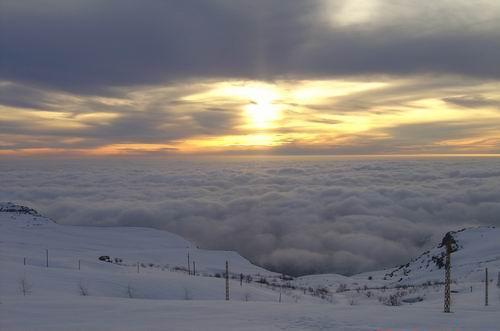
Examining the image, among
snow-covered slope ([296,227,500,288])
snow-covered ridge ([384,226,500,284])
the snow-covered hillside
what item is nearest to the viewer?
the snow-covered hillside

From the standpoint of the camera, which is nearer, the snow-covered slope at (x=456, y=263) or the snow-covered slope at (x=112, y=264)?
the snow-covered slope at (x=112, y=264)

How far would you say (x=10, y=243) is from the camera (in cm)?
8075

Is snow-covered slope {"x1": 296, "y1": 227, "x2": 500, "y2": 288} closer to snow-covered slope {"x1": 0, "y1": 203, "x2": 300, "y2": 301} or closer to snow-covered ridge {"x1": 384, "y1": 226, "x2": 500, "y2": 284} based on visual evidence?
snow-covered ridge {"x1": 384, "y1": 226, "x2": 500, "y2": 284}

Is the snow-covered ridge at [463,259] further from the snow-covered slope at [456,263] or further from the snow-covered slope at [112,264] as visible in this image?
the snow-covered slope at [112,264]

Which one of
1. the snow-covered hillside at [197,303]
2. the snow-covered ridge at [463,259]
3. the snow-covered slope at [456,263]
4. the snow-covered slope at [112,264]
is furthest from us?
the snow-covered slope at [456,263]

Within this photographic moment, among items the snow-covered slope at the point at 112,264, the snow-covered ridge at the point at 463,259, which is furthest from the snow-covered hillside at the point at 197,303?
the snow-covered ridge at the point at 463,259

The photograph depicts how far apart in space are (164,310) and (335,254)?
636 feet

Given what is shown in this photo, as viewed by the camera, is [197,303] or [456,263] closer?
[197,303]

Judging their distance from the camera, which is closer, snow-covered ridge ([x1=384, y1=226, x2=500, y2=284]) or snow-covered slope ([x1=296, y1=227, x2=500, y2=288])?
snow-covered ridge ([x1=384, y1=226, x2=500, y2=284])

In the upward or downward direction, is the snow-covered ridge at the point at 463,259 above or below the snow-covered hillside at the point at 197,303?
below

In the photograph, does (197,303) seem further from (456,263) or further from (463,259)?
(463,259)

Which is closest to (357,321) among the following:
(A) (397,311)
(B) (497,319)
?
(A) (397,311)

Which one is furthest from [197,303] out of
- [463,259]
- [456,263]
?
[463,259]

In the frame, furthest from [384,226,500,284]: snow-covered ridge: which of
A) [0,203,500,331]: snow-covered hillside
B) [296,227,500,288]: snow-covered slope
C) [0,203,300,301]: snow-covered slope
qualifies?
[0,203,300,301]: snow-covered slope
